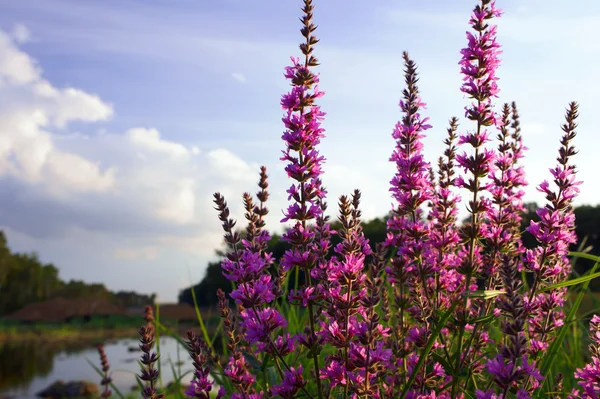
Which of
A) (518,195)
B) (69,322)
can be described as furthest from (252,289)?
(69,322)

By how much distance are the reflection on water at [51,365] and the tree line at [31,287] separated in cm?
1082

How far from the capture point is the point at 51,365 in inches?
1421

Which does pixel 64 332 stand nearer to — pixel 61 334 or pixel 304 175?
pixel 61 334

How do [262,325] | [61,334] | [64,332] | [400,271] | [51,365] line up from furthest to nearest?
[64,332]
[61,334]
[51,365]
[400,271]
[262,325]

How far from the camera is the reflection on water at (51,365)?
86.3 ft

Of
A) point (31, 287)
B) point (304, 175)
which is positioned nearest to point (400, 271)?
point (304, 175)

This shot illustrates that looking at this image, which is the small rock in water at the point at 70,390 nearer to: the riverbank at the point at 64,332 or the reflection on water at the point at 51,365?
the reflection on water at the point at 51,365

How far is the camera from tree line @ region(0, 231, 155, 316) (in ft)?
188

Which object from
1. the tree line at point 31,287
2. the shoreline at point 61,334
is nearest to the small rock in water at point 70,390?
the shoreline at point 61,334

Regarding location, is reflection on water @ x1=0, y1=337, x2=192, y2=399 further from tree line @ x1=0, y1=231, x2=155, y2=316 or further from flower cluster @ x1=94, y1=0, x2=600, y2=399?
flower cluster @ x1=94, y1=0, x2=600, y2=399

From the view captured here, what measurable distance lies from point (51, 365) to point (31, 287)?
26.5 metres

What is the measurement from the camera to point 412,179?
3.47 meters

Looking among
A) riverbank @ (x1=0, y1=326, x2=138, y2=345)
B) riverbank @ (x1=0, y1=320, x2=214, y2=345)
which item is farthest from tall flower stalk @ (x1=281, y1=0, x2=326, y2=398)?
riverbank @ (x1=0, y1=326, x2=138, y2=345)

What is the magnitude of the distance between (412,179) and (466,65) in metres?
0.90
